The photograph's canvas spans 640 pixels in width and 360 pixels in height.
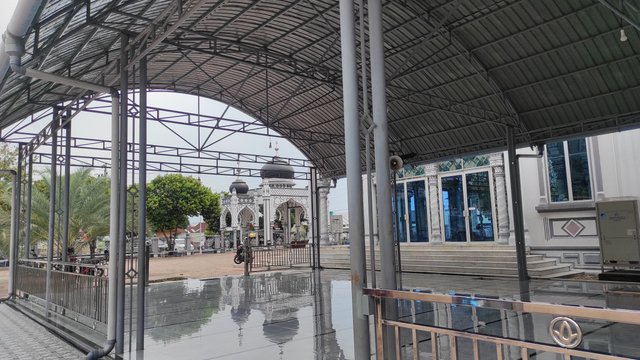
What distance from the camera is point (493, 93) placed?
13922 mm

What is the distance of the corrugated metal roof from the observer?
10.4 m

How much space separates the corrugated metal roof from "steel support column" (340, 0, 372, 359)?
5062 millimetres

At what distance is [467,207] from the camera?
2156 cm

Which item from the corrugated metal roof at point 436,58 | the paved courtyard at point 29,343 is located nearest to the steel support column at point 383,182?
the corrugated metal roof at point 436,58

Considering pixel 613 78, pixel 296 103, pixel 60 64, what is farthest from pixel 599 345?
pixel 296 103

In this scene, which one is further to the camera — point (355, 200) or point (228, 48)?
point (228, 48)

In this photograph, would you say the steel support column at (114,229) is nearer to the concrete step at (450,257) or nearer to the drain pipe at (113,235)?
the drain pipe at (113,235)

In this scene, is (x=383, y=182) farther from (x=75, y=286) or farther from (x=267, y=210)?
(x=267, y=210)

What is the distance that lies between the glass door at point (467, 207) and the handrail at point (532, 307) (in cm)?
1917

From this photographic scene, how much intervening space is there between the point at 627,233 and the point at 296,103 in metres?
12.3

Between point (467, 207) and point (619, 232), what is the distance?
835cm

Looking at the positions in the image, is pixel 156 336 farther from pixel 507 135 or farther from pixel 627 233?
pixel 627 233

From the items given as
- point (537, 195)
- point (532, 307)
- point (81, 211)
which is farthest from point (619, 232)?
point (81, 211)

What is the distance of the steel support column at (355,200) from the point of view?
315 centimetres
